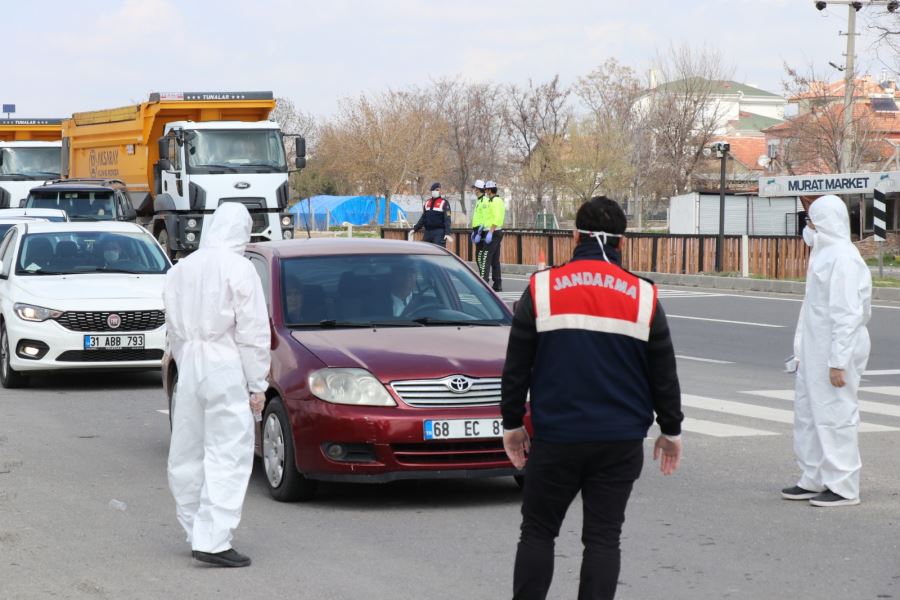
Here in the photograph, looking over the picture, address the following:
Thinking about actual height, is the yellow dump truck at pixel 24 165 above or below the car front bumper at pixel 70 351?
above

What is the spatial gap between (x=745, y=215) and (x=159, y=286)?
41255mm

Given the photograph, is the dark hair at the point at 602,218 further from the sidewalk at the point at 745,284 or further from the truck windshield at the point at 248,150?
the truck windshield at the point at 248,150

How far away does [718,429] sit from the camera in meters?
11.2

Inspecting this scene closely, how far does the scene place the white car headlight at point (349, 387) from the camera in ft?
26.2

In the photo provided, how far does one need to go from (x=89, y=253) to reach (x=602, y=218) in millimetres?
10979

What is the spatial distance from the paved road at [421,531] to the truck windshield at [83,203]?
16.4m

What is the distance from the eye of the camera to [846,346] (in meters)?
8.16

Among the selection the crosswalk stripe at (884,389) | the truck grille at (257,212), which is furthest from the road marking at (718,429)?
the truck grille at (257,212)

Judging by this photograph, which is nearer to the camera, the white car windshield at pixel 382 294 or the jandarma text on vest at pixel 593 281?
the jandarma text on vest at pixel 593 281

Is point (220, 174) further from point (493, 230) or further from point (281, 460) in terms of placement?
point (281, 460)

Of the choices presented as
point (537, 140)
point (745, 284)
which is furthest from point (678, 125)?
point (745, 284)

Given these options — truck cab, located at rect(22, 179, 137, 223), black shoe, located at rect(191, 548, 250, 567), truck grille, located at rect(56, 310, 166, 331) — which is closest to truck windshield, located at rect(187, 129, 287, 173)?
truck cab, located at rect(22, 179, 137, 223)

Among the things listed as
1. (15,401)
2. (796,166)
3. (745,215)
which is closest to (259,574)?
(15,401)

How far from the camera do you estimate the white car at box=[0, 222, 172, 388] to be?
13734 mm
